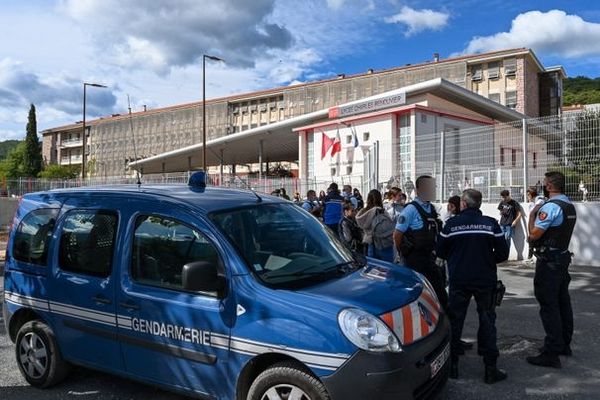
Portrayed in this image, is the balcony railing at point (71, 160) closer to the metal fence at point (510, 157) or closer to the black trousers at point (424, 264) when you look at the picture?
the metal fence at point (510, 157)

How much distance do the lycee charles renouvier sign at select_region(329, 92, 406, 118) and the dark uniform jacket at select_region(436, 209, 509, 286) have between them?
21.7 m

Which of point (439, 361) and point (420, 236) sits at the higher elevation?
point (420, 236)

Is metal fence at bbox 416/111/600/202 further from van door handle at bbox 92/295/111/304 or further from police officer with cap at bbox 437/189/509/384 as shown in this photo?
van door handle at bbox 92/295/111/304

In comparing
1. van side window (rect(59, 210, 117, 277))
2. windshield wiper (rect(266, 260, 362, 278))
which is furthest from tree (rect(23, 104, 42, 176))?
windshield wiper (rect(266, 260, 362, 278))

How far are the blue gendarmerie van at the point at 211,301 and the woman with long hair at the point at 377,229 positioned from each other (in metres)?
2.75

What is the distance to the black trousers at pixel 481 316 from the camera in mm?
4520

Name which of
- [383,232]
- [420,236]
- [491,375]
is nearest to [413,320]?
[491,375]

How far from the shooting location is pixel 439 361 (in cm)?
359

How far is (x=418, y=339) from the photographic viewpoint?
3.41 m

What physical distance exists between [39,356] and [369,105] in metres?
23.7

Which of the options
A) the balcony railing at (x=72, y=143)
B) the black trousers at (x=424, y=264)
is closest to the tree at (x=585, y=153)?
the black trousers at (x=424, y=264)

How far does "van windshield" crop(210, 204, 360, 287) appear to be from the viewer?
3697mm

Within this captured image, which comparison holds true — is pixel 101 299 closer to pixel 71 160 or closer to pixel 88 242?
pixel 88 242

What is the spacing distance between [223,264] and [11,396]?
7.85 ft
